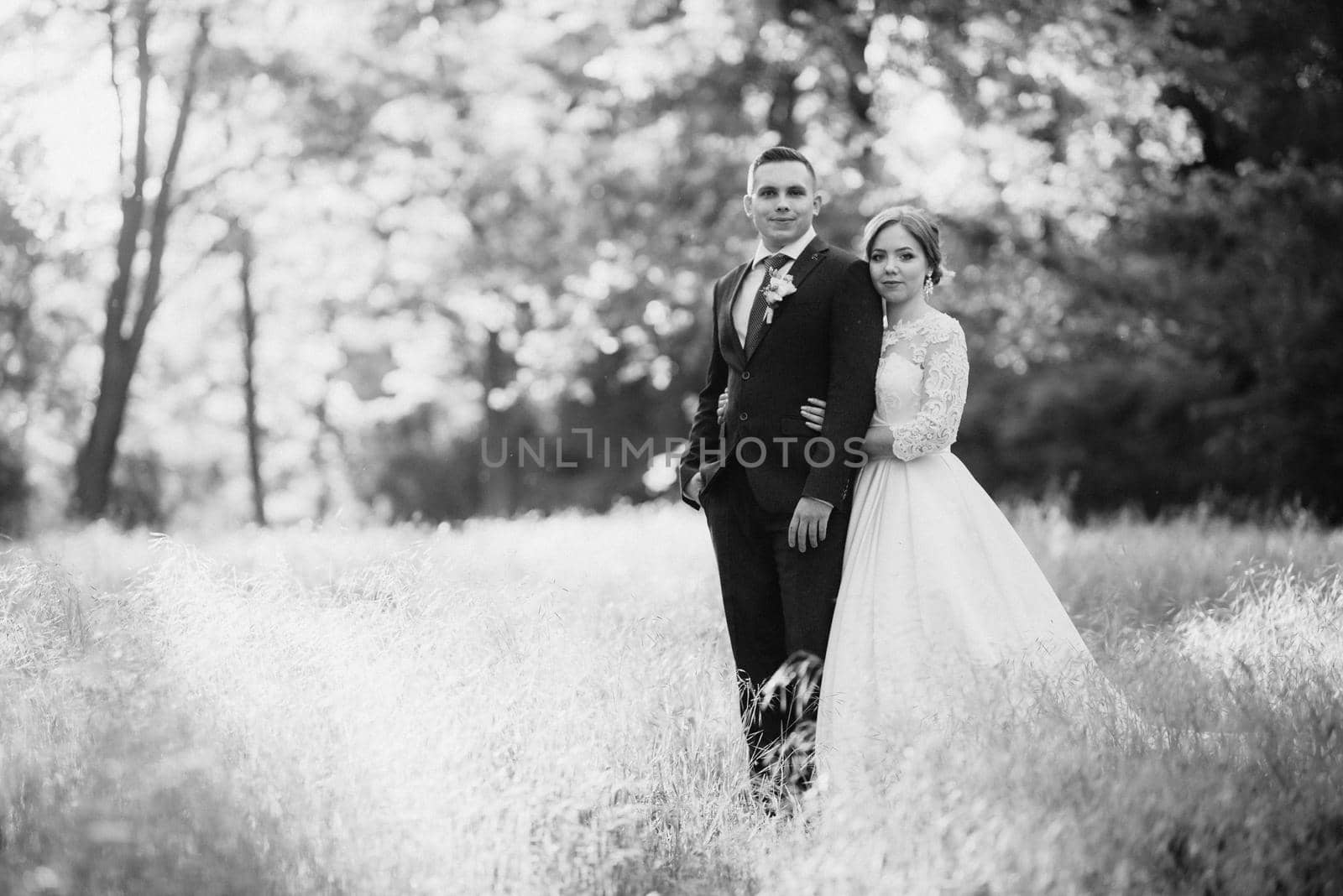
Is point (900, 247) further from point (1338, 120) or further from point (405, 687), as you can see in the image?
point (1338, 120)

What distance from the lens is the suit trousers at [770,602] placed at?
400 centimetres

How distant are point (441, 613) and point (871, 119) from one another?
34.8 feet

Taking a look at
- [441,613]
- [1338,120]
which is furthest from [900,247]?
[1338,120]

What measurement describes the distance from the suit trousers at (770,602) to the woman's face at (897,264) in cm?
82

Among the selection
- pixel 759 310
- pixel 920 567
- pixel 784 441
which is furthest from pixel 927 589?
pixel 759 310

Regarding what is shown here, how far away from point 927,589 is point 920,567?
79 mm

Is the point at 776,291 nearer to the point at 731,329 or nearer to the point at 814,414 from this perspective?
the point at 731,329

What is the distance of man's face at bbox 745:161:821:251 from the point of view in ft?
13.3

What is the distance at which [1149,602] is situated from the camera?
5957 mm

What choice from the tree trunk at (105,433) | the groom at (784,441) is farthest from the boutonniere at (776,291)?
the tree trunk at (105,433)

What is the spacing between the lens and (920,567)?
3.96 metres

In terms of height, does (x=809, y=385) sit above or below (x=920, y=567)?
above

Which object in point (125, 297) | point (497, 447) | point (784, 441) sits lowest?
point (497, 447)

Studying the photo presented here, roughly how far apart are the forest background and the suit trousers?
8.48m
